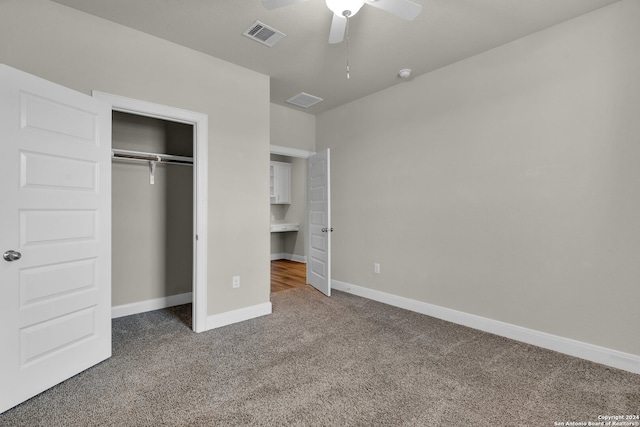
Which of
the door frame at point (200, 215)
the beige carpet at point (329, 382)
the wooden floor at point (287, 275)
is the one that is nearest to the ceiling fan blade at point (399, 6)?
the door frame at point (200, 215)

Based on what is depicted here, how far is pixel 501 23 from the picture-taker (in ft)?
8.59

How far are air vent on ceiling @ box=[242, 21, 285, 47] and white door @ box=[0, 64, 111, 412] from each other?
134 centimetres

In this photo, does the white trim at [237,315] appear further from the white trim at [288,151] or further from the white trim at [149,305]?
the white trim at [288,151]

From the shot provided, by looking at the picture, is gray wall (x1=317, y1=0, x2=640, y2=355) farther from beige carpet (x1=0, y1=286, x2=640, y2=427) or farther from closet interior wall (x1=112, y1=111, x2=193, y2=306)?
closet interior wall (x1=112, y1=111, x2=193, y2=306)

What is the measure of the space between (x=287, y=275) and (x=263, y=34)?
4054 millimetres

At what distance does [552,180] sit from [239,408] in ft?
9.87

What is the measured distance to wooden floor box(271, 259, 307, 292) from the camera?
4.93 m

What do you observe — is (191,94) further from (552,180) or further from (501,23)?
(552,180)

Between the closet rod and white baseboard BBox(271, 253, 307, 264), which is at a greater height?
the closet rod

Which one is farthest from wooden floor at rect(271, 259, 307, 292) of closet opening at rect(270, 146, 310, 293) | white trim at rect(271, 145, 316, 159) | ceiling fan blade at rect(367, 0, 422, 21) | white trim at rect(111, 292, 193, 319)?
ceiling fan blade at rect(367, 0, 422, 21)

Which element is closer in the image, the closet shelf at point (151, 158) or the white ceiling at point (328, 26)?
the white ceiling at point (328, 26)

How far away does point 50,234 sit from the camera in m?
2.09

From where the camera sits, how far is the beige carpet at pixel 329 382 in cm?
179

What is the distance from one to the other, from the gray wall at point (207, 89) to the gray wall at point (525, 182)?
Result: 5.27 ft
